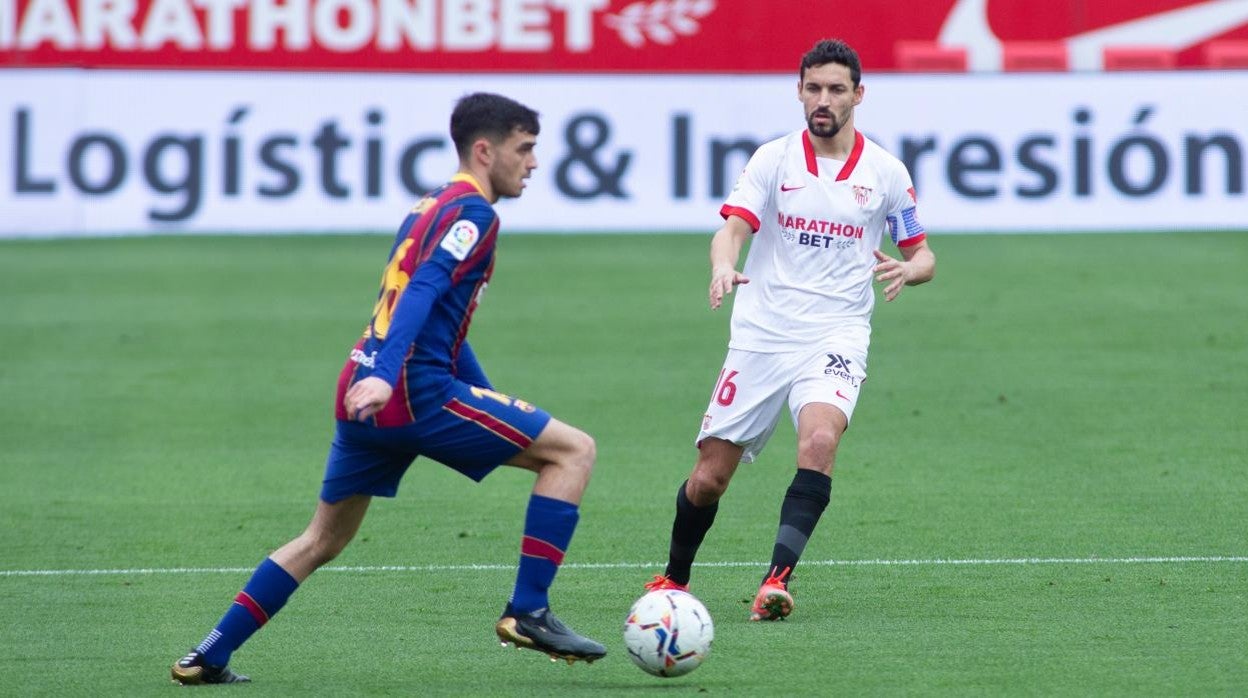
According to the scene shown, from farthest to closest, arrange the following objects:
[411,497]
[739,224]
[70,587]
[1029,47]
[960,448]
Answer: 1. [1029,47]
2. [960,448]
3. [411,497]
4. [70,587]
5. [739,224]

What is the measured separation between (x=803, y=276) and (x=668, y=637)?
2.10 meters

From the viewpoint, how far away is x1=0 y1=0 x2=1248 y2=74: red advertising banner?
23.4m

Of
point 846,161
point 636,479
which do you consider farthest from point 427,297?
point 636,479

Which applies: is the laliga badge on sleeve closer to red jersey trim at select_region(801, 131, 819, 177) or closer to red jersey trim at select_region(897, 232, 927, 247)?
red jersey trim at select_region(801, 131, 819, 177)

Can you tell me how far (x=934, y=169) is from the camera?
19578mm

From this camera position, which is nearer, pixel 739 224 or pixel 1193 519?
pixel 739 224

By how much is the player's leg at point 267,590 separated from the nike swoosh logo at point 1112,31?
55.6 feet

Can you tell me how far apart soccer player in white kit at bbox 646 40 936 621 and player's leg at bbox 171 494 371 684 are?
1772mm

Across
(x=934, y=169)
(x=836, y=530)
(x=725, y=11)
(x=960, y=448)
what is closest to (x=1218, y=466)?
(x=960, y=448)

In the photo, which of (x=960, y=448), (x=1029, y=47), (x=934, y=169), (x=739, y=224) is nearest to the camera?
(x=739, y=224)

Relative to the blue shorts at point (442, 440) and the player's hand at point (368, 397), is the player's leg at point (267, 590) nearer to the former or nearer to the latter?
the blue shorts at point (442, 440)

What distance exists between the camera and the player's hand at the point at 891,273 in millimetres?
7812

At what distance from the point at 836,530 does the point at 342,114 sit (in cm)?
1124

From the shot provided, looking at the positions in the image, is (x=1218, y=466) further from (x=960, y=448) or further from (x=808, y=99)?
(x=808, y=99)
